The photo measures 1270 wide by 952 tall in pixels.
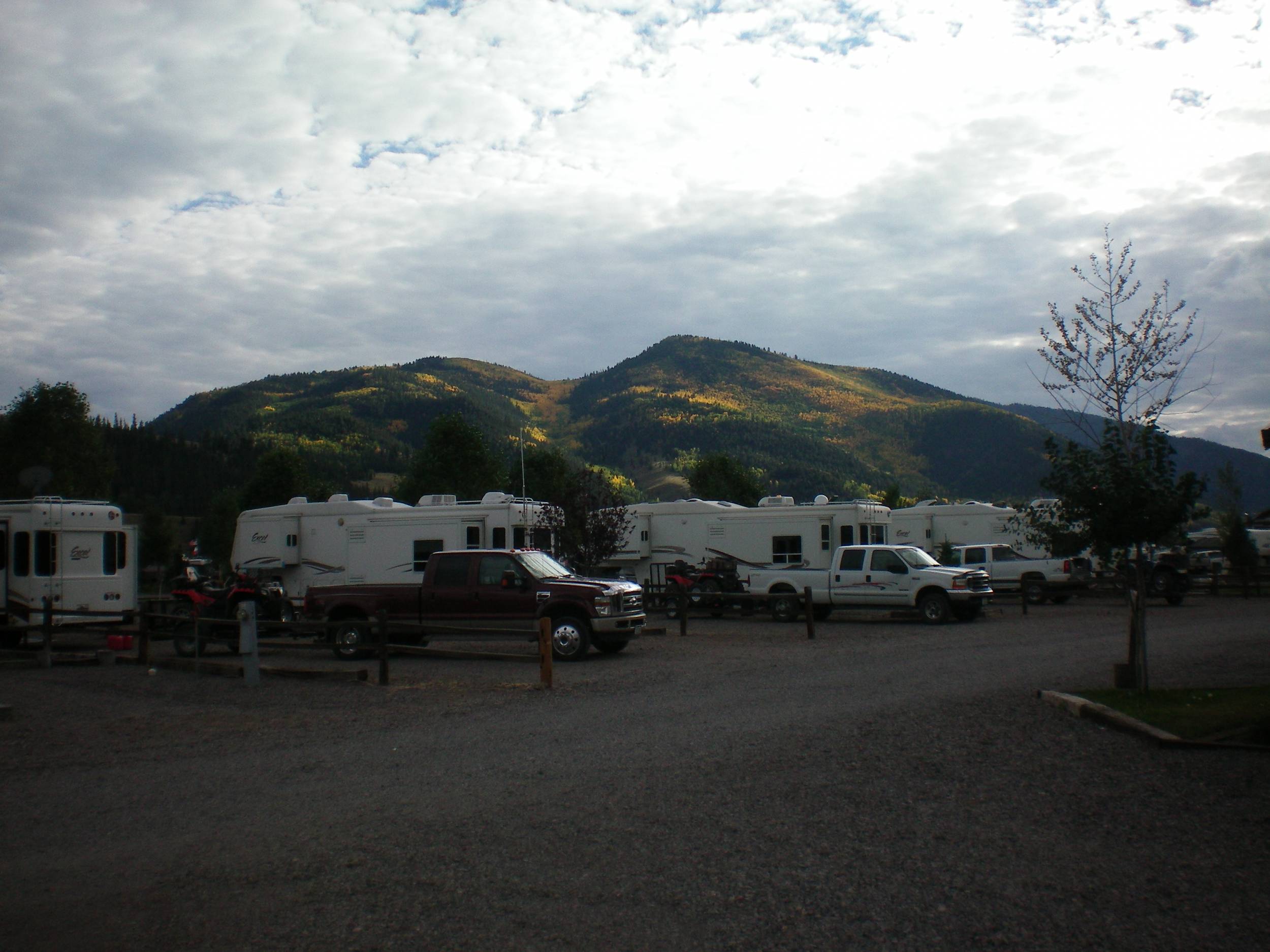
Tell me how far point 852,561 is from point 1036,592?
293 inches

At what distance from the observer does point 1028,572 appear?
28031 millimetres

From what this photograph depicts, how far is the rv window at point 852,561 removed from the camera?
23.0m

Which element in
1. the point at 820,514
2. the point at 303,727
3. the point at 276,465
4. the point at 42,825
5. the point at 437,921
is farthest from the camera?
the point at 276,465

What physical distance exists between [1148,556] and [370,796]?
8.30 metres

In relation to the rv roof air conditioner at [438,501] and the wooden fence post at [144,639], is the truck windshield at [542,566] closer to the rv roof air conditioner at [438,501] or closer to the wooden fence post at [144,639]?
the wooden fence post at [144,639]

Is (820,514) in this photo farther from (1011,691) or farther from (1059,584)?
(1011,691)

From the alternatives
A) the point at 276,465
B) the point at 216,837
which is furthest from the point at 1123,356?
the point at 276,465

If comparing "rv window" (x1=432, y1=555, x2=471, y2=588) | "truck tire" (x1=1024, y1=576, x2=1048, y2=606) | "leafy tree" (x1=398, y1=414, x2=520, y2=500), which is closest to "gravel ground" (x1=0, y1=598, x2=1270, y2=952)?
"rv window" (x1=432, y1=555, x2=471, y2=588)

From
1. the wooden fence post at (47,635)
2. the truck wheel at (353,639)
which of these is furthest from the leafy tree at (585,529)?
the wooden fence post at (47,635)

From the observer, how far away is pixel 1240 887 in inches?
180

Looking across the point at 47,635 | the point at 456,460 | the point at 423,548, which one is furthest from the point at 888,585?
the point at 456,460

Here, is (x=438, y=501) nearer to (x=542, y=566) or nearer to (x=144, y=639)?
(x=542, y=566)

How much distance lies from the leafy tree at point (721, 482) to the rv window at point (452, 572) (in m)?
65.1

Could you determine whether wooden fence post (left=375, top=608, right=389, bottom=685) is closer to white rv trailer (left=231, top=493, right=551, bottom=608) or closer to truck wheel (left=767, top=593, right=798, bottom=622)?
white rv trailer (left=231, top=493, right=551, bottom=608)
